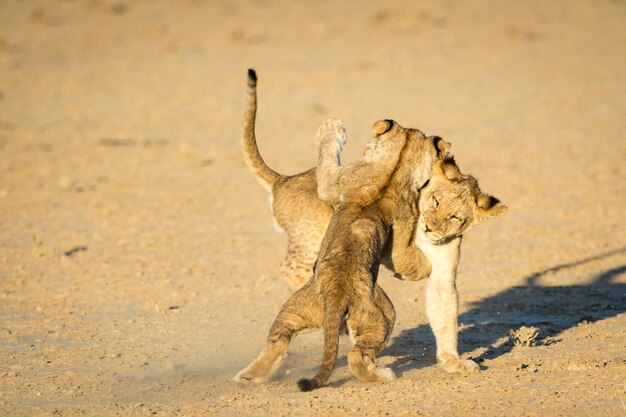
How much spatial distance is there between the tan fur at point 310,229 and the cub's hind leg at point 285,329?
639 mm

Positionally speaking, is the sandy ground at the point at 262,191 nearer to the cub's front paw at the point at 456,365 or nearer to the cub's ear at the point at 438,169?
the cub's front paw at the point at 456,365

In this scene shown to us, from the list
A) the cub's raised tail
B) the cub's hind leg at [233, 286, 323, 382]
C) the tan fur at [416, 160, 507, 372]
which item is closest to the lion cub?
the cub's hind leg at [233, 286, 323, 382]

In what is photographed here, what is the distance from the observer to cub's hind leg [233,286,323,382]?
629 centimetres

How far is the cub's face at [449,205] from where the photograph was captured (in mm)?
6887

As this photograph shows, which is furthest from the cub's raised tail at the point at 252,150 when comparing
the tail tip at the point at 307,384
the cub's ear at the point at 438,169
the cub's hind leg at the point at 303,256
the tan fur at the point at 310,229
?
the tail tip at the point at 307,384

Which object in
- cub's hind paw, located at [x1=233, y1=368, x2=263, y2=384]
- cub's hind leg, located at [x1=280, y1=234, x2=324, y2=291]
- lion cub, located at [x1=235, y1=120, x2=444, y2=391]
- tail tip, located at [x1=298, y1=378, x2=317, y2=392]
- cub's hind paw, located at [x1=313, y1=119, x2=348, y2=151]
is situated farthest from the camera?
cub's hind paw, located at [x1=313, y1=119, x2=348, y2=151]

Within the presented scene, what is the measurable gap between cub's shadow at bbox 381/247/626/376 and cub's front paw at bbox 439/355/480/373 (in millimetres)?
295

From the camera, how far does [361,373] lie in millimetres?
6266

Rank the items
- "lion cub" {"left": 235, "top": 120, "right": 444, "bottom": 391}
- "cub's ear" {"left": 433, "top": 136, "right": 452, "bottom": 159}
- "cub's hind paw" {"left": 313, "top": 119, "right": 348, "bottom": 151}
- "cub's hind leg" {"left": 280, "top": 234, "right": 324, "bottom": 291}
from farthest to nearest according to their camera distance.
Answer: "cub's hind paw" {"left": 313, "top": 119, "right": 348, "bottom": 151}
"cub's hind leg" {"left": 280, "top": 234, "right": 324, "bottom": 291}
"cub's ear" {"left": 433, "top": 136, "right": 452, "bottom": 159}
"lion cub" {"left": 235, "top": 120, "right": 444, "bottom": 391}

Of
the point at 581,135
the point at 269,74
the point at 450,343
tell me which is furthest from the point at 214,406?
the point at 269,74

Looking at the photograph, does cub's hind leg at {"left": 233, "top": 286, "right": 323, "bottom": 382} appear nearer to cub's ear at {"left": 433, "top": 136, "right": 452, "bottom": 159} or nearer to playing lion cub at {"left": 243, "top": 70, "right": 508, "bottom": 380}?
playing lion cub at {"left": 243, "top": 70, "right": 508, "bottom": 380}

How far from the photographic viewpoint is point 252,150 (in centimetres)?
796

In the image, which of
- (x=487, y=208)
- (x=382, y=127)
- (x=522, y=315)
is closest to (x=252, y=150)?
(x=382, y=127)

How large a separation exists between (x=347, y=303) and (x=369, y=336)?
0.23 m
